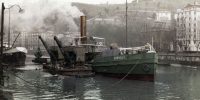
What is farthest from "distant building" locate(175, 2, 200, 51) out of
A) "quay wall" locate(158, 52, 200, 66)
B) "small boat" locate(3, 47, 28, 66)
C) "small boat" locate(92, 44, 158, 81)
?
"small boat" locate(92, 44, 158, 81)

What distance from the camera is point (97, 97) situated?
25531mm

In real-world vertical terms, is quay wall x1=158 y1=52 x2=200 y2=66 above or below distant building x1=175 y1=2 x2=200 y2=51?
below

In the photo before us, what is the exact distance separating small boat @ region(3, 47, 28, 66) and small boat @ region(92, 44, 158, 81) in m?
22.2

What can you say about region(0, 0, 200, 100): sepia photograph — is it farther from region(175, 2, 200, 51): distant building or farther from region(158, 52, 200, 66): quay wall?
region(175, 2, 200, 51): distant building

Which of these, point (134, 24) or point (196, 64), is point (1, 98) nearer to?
point (196, 64)

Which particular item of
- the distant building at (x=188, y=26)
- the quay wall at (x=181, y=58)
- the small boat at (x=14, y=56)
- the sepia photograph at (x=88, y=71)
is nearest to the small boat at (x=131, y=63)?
the sepia photograph at (x=88, y=71)

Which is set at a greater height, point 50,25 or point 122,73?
point 50,25

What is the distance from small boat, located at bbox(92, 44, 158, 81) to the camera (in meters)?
35.8

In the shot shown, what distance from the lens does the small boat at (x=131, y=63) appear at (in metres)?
35.8

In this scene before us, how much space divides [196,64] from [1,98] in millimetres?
55548

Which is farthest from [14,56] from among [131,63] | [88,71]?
[131,63]

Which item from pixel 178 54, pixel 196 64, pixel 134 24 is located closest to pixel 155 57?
pixel 196 64

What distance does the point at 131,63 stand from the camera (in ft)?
122

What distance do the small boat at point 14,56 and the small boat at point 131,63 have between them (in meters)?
22.2
